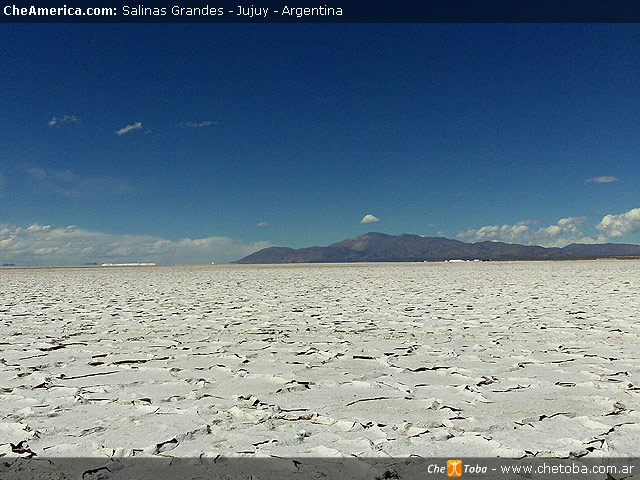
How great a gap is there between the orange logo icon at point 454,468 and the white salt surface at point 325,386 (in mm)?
83

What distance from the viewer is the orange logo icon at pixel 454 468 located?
2.19m

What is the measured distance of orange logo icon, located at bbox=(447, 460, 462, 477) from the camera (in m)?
2.19

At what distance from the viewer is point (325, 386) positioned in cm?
352

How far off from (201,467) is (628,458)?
193 cm

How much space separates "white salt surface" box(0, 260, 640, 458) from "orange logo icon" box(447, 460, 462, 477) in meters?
0.08

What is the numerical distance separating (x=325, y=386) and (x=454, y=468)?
142cm

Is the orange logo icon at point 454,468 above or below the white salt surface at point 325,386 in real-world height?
below

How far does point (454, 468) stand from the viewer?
2223 mm

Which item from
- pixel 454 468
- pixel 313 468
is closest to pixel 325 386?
pixel 313 468

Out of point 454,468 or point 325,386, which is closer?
point 454,468

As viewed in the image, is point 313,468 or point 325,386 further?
point 325,386

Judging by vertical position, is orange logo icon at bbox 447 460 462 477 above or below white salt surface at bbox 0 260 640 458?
below

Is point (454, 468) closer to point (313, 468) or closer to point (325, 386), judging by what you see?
point (313, 468)

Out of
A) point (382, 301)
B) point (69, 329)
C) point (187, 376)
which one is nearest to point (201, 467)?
point (187, 376)
